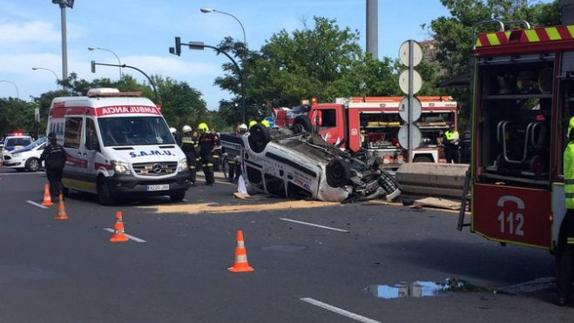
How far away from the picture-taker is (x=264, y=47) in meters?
55.3

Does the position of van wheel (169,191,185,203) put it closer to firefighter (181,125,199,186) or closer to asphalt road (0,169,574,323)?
asphalt road (0,169,574,323)

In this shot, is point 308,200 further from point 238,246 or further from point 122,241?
Result: point 238,246

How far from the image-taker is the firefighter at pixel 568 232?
21.8ft

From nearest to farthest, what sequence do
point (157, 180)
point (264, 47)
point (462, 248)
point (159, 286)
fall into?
1. point (159, 286)
2. point (462, 248)
3. point (157, 180)
4. point (264, 47)

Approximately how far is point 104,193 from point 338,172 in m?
5.45

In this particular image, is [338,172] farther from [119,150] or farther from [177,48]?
[177,48]

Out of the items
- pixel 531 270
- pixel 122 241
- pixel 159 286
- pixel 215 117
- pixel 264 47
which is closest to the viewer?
pixel 159 286

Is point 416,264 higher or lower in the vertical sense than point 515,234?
lower

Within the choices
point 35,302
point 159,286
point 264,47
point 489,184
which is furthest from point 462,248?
point 264,47

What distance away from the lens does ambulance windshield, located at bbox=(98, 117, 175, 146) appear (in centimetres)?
1780

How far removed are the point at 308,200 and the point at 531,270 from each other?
8.75 m

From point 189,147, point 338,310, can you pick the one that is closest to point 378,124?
point 189,147

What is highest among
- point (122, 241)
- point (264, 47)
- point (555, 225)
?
point (264, 47)

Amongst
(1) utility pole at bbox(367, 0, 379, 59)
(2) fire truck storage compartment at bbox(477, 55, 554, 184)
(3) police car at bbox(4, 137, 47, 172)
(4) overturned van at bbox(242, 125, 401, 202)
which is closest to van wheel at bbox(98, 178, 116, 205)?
(4) overturned van at bbox(242, 125, 401, 202)
